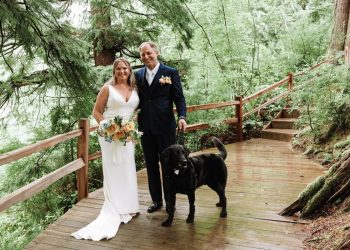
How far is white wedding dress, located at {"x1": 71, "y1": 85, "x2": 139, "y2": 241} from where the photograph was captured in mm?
4011

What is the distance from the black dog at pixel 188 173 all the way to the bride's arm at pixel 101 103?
91 centimetres

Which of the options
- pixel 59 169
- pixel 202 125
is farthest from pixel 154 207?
pixel 202 125

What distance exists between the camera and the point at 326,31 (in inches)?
528

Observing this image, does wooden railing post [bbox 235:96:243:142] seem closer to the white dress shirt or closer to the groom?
the groom

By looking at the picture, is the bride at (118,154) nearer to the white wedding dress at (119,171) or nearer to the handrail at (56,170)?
the white wedding dress at (119,171)

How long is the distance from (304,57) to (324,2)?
273cm

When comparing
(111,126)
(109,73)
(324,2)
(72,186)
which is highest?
(324,2)

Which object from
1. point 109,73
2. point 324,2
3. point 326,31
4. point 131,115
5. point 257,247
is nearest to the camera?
point 257,247

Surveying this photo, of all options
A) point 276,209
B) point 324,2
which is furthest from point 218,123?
point 324,2

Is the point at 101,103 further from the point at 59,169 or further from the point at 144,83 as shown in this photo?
the point at 59,169

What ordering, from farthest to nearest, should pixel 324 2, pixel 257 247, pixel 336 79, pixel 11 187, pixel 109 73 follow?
pixel 324 2, pixel 336 79, pixel 109 73, pixel 11 187, pixel 257 247

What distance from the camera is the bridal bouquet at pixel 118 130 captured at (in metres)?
3.84

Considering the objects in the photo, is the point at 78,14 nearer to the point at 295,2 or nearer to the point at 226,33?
the point at 226,33

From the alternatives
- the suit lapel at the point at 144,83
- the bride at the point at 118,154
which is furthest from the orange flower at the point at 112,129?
the suit lapel at the point at 144,83
